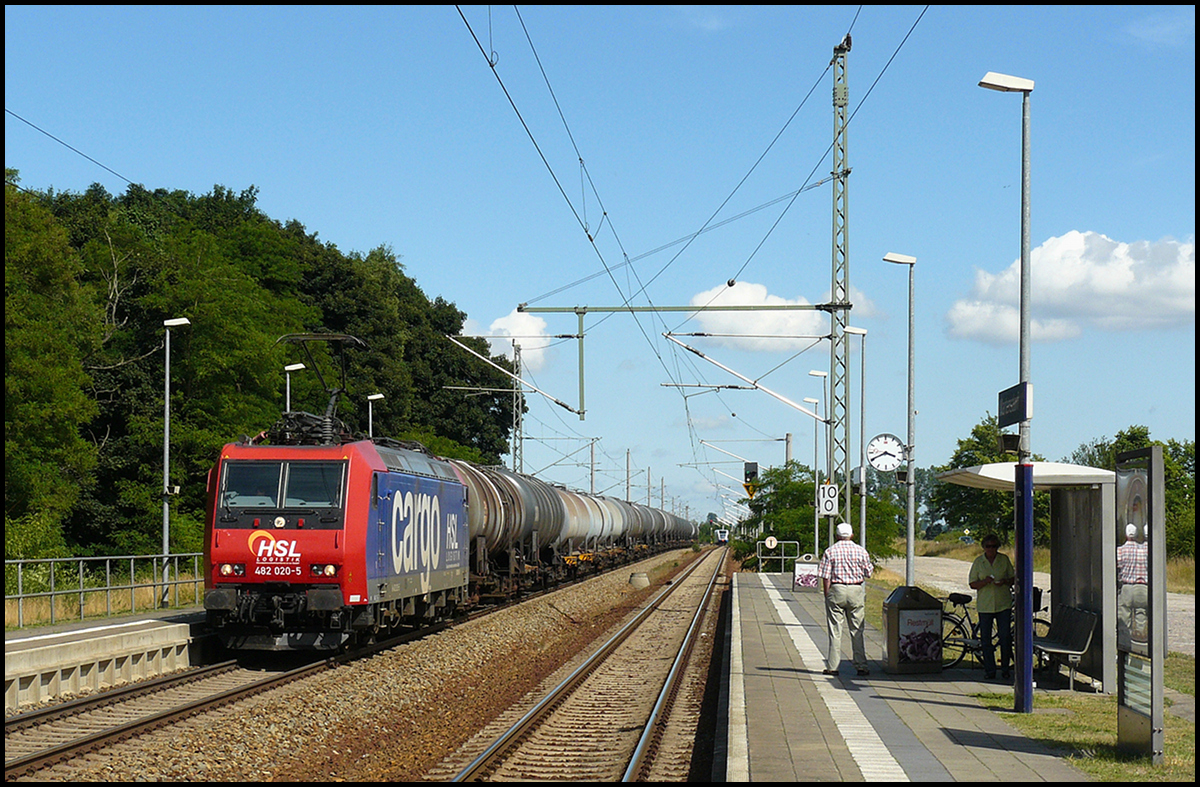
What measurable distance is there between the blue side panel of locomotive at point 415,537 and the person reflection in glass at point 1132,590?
10.5m

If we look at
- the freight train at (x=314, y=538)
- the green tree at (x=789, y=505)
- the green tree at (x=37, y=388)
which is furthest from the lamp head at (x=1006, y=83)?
the green tree at (x=789, y=505)

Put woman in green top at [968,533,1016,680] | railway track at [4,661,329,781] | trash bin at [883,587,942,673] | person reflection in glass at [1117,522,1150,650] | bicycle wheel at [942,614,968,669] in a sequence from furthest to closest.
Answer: bicycle wheel at [942,614,968,669]
trash bin at [883,587,942,673]
woman in green top at [968,533,1016,680]
railway track at [4,661,329,781]
person reflection in glass at [1117,522,1150,650]

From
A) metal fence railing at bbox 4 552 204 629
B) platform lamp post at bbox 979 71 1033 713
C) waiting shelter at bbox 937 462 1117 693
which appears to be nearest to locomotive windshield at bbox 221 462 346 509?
metal fence railing at bbox 4 552 204 629

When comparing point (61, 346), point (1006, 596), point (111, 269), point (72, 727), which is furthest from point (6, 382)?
point (1006, 596)

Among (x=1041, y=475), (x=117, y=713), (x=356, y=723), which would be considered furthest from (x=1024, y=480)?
(x=117, y=713)

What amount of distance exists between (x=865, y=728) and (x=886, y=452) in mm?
11980

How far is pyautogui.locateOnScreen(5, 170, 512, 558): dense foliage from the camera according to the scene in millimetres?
36625

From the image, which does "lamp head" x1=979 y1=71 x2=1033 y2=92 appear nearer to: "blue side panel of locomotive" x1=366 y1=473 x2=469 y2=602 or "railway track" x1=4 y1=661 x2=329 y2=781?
"blue side panel of locomotive" x1=366 y1=473 x2=469 y2=602

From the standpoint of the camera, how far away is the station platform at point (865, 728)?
9391mm

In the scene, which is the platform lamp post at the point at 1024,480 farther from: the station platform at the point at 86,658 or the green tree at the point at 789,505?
the green tree at the point at 789,505

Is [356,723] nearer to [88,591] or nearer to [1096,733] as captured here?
[1096,733]

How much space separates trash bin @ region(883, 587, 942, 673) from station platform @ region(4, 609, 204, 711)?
9.35 meters

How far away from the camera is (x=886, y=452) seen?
2291 cm

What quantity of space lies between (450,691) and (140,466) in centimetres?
3305
